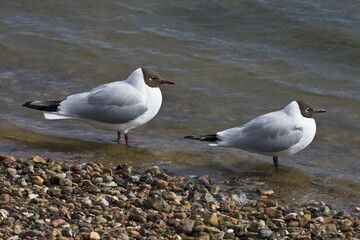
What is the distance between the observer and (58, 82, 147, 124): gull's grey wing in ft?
29.7

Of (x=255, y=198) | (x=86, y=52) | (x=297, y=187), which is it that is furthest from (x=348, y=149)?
(x=86, y=52)

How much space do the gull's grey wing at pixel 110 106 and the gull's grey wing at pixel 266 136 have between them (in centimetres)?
99

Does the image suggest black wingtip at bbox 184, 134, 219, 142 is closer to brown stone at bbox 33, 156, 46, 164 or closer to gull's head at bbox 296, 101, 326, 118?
gull's head at bbox 296, 101, 326, 118

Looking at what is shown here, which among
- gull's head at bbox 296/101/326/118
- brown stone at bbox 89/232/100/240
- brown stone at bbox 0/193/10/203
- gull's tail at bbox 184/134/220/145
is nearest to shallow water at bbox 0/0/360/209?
gull's tail at bbox 184/134/220/145

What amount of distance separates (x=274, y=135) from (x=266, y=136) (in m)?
0.08

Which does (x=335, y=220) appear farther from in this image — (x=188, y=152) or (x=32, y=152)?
(x=32, y=152)

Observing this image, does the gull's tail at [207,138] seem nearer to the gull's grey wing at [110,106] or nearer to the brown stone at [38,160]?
the gull's grey wing at [110,106]

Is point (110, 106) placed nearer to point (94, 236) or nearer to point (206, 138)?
point (206, 138)

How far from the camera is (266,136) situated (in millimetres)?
8602

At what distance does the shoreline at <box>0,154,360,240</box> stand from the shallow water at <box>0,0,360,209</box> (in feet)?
2.31

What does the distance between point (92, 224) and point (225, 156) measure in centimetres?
307

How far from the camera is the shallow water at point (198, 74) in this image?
8.85m

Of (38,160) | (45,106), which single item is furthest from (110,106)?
(38,160)

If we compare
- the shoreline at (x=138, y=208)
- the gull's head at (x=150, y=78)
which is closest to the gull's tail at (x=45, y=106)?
the gull's head at (x=150, y=78)
